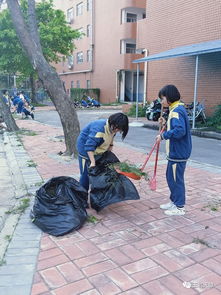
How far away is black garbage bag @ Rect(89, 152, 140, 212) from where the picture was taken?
12.0 ft

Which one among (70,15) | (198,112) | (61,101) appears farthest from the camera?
(70,15)

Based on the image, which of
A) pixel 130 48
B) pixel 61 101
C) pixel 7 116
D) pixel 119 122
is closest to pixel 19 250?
pixel 119 122

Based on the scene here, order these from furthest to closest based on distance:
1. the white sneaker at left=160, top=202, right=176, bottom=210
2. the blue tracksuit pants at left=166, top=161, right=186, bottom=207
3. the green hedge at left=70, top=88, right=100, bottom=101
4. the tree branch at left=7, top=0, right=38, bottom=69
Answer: the green hedge at left=70, top=88, right=100, bottom=101 → the tree branch at left=7, top=0, right=38, bottom=69 → the white sneaker at left=160, top=202, right=176, bottom=210 → the blue tracksuit pants at left=166, top=161, right=186, bottom=207

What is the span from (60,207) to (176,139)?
1.46 metres

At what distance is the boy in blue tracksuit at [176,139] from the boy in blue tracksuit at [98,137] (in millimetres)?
485

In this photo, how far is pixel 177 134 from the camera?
3389 millimetres

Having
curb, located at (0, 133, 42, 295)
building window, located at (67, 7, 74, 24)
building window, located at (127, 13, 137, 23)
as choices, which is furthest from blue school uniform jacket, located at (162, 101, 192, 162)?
building window, located at (67, 7, 74, 24)

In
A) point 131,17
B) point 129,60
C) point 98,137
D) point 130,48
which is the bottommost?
point 98,137

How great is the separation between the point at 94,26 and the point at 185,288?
29.9m

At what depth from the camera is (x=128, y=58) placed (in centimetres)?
2570

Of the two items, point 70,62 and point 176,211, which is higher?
point 70,62

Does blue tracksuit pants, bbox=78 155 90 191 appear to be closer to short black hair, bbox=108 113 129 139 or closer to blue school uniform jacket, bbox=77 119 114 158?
blue school uniform jacket, bbox=77 119 114 158

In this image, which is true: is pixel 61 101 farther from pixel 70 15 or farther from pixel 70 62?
pixel 70 15

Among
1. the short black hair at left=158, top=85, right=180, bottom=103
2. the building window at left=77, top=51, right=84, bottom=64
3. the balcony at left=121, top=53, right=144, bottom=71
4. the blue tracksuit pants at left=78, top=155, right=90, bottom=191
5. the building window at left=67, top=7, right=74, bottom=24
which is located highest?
the building window at left=67, top=7, right=74, bottom=24
